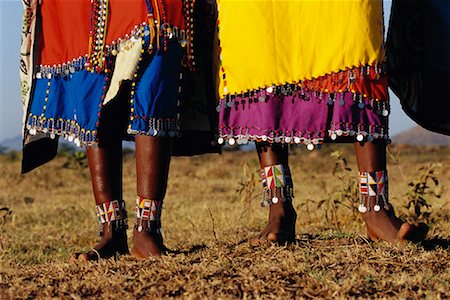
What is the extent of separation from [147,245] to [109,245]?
11.4 inches

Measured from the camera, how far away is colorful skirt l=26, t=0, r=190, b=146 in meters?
3.26

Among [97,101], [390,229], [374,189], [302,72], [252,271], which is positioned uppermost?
[302,72]

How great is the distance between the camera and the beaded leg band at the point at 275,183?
364 centimetres

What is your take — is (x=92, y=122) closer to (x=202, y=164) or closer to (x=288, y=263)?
(x=288, y=263)

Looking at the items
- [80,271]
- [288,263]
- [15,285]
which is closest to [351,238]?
[288,263]

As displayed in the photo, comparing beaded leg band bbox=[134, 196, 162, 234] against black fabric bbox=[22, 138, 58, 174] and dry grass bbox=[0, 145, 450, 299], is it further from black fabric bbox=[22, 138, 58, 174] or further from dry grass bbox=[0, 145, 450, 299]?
black fabric bbox=[22, 138, 58, 174]

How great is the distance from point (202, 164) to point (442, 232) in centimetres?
908

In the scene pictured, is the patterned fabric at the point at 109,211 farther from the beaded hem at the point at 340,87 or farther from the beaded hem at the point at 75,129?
the beaded hem at the point at 340,87

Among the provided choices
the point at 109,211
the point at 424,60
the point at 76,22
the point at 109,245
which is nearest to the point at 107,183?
the point at 109,211

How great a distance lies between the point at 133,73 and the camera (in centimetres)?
327

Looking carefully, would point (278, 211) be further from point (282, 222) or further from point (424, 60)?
point (424, 60)

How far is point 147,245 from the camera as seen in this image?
3320 mm

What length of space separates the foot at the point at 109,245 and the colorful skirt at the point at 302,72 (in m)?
0.72

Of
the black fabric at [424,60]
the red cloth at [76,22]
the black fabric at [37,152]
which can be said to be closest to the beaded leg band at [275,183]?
the black fabric at [424,60]
